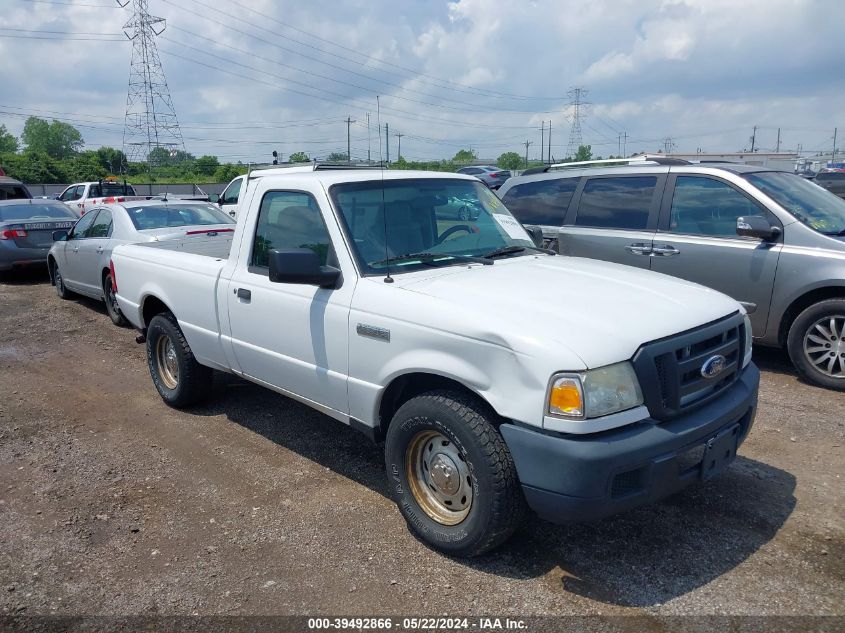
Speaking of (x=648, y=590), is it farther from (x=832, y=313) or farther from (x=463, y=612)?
(x=832, y=313)

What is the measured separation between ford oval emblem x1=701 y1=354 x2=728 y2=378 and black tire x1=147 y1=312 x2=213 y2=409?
12.6 feet

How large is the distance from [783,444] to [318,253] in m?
3.50

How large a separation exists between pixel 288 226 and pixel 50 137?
116 metres

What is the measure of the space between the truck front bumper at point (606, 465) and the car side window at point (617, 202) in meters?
4.13

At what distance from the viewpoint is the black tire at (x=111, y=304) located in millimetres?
9062

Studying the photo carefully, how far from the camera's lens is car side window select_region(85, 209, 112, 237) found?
9344 mm

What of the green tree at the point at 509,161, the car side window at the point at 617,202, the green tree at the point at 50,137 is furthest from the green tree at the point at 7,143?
the car side window at the point at 617,202

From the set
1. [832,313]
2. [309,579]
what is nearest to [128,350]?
[309,579]

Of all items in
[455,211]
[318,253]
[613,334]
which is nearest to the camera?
[613,334]

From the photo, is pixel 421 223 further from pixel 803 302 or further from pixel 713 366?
pixel 803 302

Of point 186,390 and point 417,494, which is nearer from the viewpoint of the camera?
point 417,494

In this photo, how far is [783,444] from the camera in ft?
15.6

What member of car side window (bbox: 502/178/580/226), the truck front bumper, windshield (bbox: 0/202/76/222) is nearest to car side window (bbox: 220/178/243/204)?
windshield (bbox: 0/202/76/222)

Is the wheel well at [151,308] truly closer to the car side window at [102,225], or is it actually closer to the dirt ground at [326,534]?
the dirt ground at [326,534]
